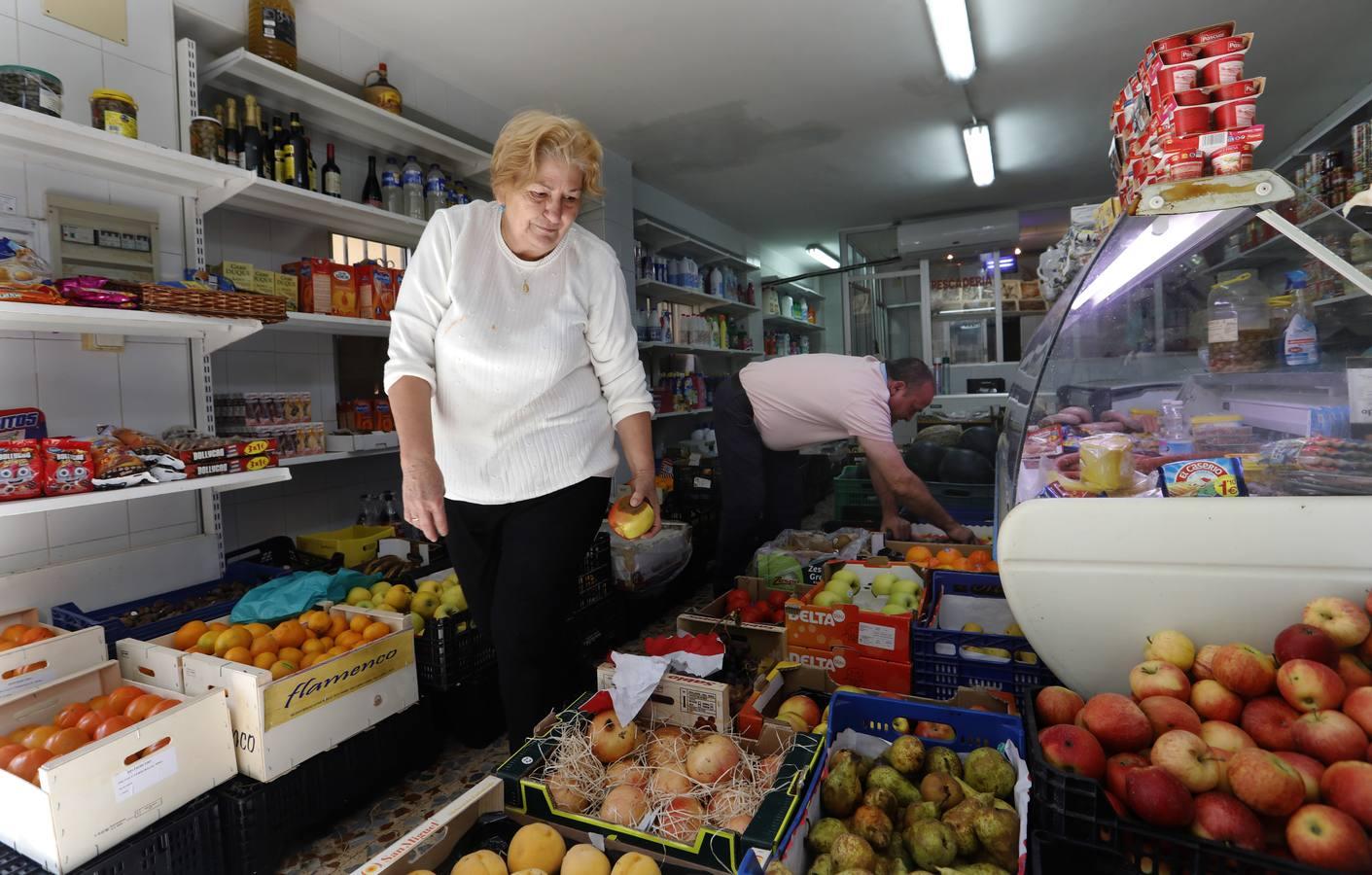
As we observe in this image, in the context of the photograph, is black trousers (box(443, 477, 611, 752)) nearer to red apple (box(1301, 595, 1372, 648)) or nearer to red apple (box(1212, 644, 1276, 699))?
red apple (box(1212, 644, 1276, 699))

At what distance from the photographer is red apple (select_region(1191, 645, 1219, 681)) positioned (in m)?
1.06

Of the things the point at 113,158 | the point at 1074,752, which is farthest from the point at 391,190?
the point at 1074,752

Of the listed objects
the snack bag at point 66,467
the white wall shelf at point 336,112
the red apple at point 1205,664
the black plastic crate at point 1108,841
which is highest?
the white wall shelf at point 336,112

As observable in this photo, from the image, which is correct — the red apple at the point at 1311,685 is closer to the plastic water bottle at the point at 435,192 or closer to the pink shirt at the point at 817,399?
the pink shirt at the point at 817,399

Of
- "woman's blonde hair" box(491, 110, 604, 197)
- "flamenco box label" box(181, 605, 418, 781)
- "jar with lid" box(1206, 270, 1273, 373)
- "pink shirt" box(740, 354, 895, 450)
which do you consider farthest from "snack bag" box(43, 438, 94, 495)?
"jar with lid" box(1206, 270, 1273, 373)

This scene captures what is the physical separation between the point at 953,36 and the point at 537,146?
3189 mm

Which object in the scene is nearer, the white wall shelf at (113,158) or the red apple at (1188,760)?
the red apple at (1188,760)

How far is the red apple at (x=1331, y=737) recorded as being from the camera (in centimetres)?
88

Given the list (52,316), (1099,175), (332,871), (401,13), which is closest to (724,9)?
(401,13)

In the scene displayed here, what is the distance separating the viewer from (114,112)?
220 centimetres

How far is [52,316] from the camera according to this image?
78.7 inches

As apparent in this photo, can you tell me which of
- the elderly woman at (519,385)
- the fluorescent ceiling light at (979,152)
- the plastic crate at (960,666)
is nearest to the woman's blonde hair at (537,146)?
the elderly woman at (519,385)

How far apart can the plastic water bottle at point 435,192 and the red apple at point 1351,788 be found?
3.74m

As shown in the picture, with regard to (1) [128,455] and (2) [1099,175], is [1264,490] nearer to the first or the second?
(1) [128,455]
